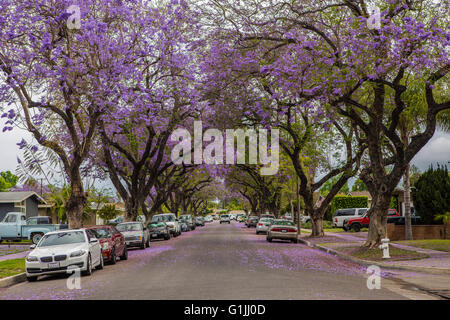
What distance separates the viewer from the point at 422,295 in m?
11.5

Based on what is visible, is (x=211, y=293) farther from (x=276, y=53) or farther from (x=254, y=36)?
(x=276, y=53)

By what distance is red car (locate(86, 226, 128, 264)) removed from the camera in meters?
20.0

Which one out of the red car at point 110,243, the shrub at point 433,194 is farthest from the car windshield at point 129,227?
the shrub at point 433,194

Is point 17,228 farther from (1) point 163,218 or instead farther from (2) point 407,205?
(2) point 407,205

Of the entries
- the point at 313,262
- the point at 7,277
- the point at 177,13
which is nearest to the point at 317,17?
the point at 177,13

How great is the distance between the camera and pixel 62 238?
17.6 m

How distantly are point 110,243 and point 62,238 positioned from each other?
2.97 m

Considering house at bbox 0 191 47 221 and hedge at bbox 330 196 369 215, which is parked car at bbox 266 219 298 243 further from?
hedge at bbox 330 196 369 215

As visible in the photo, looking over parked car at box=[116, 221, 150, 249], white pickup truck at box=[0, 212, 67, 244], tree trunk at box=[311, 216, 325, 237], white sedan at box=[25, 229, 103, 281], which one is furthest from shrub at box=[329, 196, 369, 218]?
white sedan at box=[25, 229, 103, 281]

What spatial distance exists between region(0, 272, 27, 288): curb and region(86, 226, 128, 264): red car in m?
3.50

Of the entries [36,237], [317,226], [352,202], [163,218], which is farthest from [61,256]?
[352,202]

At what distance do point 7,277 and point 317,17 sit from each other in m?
14.6

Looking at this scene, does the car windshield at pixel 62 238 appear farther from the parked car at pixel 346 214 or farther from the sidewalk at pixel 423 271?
the parked car at pixel 346 214

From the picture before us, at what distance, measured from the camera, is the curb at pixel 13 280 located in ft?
50.3
